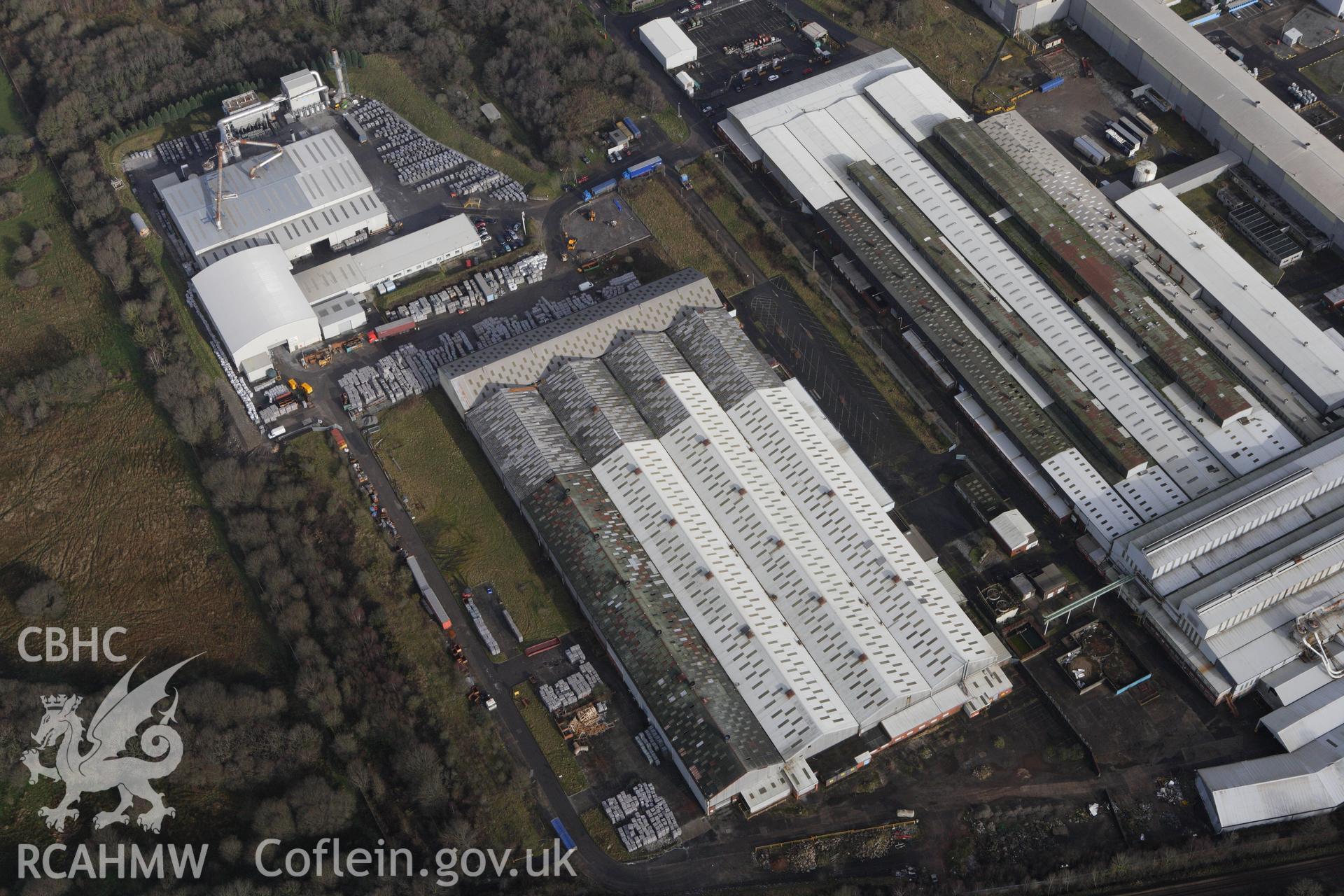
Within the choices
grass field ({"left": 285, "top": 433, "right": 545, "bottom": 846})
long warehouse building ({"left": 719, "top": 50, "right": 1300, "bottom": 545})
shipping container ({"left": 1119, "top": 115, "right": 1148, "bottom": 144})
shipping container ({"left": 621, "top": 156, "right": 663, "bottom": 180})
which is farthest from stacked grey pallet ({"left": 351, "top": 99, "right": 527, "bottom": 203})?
shipping container ({"left": 1119, "top": 115, "right": 1148, "bottom": 144})

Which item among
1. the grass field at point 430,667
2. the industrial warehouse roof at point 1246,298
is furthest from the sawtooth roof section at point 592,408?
the industrial warehouse roof at point 1246,298

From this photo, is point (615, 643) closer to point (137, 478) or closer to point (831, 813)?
point (831, 813)

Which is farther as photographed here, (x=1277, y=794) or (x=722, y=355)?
(x=722, y=355)

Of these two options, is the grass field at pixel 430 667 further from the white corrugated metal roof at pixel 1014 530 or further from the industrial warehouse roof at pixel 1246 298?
the industrial warehouse roof at pixel 1246 298

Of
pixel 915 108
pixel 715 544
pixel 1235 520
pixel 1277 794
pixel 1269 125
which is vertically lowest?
pixel 1277 794

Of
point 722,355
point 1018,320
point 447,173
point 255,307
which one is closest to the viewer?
point 722,355

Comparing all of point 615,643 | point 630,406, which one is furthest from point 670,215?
point 615,643

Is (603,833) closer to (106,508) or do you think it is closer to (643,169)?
(106,508)

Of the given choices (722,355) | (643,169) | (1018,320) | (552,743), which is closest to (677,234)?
(643,169)
